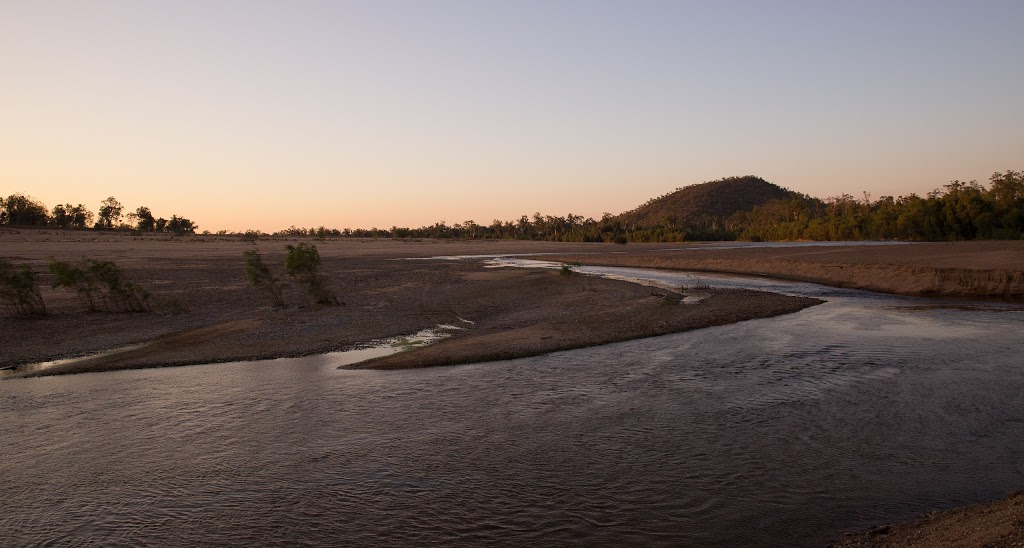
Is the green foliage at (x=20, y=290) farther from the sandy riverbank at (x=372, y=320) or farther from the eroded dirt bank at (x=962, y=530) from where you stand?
the eroded dirt bank at (x=962, y=530)

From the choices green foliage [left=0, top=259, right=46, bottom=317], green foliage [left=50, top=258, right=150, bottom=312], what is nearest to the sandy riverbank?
green foliage [left=0, top=259, right=46, bottom=317]

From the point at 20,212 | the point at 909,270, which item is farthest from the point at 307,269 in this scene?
the point at 20,212

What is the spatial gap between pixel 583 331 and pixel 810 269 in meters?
31.2

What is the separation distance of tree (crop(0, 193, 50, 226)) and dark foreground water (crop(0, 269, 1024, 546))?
11272 centimetres

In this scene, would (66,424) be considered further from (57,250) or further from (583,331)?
(57,250)

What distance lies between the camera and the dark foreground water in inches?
327

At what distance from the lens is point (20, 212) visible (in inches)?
4176

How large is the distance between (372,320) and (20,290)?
13.6 m

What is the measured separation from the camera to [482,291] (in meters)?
37.5

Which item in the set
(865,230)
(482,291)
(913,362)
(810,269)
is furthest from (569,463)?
(865,230)

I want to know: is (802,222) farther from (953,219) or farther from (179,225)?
(179,225)

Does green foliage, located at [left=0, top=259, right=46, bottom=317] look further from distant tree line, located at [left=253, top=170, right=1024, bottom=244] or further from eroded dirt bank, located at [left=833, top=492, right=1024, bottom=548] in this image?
distant tree line, located at [left=253, top=170, right=1024, bottom=244]

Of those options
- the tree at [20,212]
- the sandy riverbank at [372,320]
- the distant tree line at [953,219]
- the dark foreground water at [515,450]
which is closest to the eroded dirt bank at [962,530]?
the dark foreground water at [515,450]

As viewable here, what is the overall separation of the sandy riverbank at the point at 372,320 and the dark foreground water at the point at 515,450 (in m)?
Answer: 1.95
